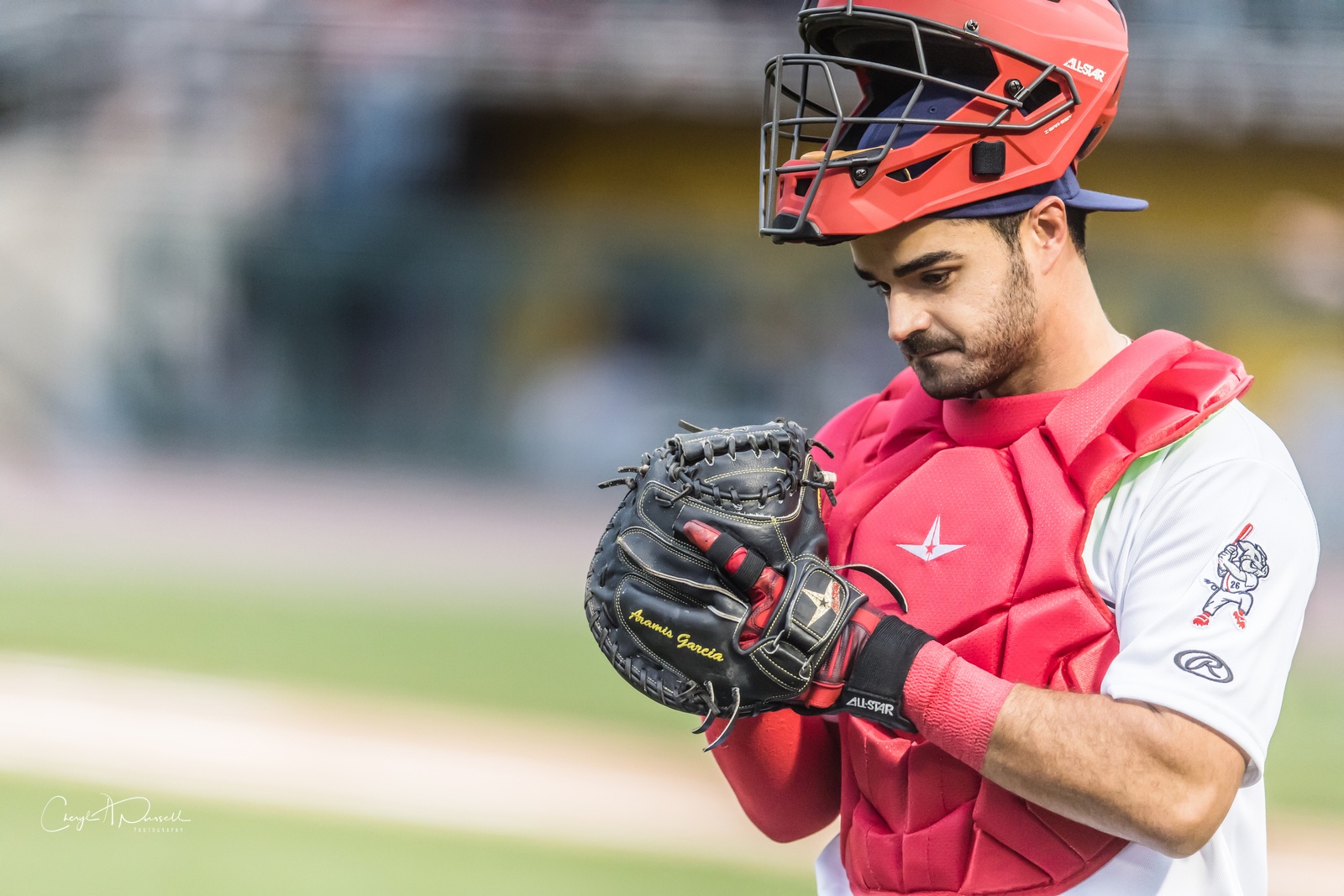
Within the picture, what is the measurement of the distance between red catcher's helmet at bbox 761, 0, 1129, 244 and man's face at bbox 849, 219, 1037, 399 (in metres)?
0.06

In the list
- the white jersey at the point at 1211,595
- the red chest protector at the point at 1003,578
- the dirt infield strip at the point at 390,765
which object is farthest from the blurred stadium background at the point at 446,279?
the white jersey at the point at 1211,595

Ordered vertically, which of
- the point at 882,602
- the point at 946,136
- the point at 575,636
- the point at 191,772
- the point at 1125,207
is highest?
the point at 575,636

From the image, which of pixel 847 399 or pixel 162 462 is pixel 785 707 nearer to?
pixel 847 399

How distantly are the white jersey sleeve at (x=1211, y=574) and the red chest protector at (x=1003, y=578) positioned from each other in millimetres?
51

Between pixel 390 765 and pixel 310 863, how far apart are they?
1.29m

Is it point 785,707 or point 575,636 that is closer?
point 785,707

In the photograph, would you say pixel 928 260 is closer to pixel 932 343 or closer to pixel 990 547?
pixel 932 343

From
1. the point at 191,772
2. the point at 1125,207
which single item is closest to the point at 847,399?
the point at 191,772

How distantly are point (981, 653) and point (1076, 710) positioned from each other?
233mm

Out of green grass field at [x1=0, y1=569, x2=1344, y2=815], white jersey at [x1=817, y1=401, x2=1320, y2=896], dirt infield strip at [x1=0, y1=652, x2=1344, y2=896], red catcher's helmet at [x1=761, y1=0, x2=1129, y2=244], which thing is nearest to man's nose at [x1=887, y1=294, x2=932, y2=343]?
red catcher's helmet at [x1=761, y1=0, x2=1129, y2=244]

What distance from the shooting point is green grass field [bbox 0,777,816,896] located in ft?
20.1

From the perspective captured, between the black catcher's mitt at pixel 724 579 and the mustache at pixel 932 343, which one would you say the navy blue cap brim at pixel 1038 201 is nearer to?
the mustache at pixel 932 343

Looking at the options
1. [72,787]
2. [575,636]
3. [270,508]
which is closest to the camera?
[72,787]

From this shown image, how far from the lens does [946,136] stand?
7.63ft
